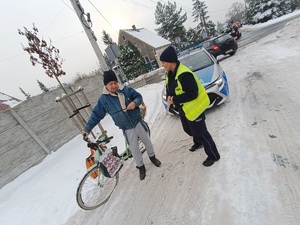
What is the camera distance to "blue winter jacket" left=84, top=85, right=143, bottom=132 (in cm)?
306

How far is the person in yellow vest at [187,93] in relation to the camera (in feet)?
8.56

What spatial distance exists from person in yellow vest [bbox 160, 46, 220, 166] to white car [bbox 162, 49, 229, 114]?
1.31m

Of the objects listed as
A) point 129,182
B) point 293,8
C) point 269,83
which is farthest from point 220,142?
point 293,8

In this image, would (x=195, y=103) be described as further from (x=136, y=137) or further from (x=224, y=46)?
(x=224, y=46)

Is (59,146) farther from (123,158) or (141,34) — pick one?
(141,34)

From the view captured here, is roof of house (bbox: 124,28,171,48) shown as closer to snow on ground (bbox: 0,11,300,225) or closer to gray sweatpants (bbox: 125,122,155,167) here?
snow on ground (bbox: 0,11,300,225)

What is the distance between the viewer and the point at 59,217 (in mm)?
3395

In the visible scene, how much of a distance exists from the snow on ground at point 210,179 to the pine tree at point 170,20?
40.0 metres

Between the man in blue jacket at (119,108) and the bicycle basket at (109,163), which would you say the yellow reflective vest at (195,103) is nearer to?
the man in blue jacket at (119,108)

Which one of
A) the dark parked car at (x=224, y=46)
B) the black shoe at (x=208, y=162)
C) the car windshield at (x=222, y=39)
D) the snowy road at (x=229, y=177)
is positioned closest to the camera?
the snowy road at (x=229, y=177)

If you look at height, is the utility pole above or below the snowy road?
above

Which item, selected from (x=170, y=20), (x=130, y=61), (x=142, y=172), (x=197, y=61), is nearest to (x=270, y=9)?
(x=170, y=20)

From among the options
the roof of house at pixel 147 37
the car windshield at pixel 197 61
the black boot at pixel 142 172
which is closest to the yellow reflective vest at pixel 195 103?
the black boot at pixel 142 172

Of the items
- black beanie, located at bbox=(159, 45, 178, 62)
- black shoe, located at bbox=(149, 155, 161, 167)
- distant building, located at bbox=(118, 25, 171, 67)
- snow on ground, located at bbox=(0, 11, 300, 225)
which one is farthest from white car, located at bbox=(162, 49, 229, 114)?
distant building, located at bbox=(118, 25, 171, 67)
